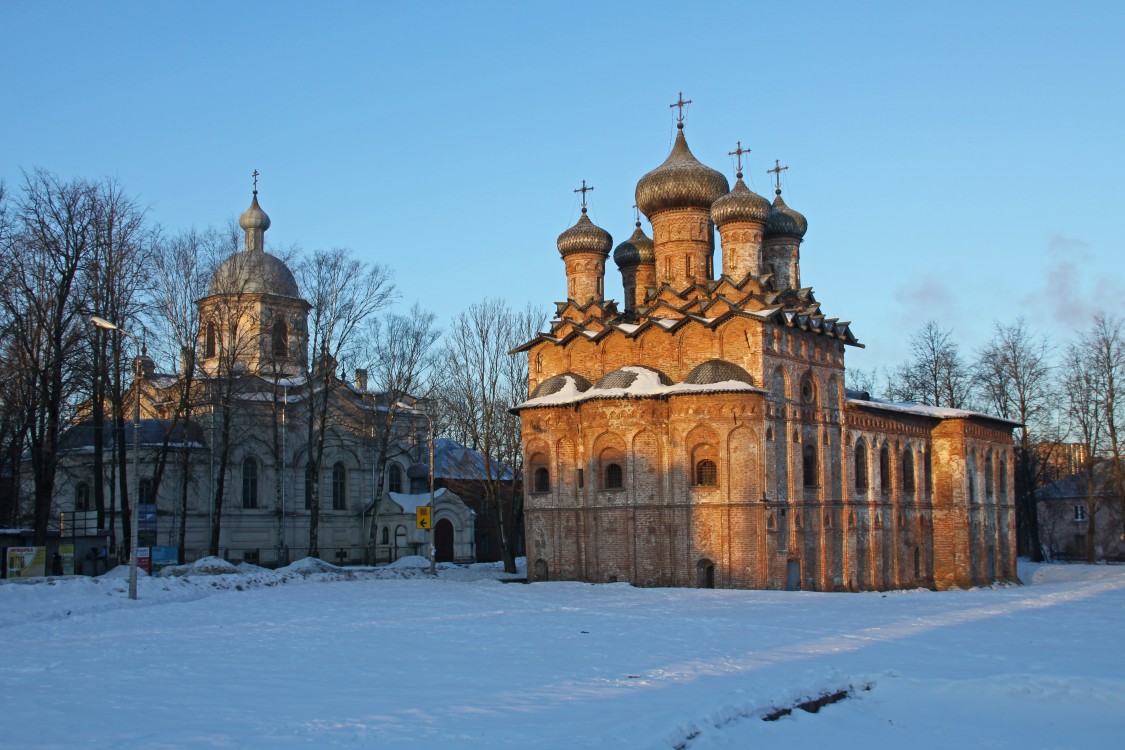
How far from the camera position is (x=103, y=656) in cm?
1558

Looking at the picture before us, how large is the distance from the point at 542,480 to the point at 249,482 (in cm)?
1325

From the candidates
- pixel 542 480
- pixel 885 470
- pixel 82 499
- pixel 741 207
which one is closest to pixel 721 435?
pixel 542 480

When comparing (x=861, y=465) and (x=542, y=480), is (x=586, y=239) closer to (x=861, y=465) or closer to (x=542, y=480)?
(x=542, y=480)

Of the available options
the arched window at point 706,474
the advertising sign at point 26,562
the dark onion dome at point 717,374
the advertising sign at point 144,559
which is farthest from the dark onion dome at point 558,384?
the advertising sign at point 26,562

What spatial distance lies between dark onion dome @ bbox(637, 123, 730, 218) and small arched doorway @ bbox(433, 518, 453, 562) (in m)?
16.1

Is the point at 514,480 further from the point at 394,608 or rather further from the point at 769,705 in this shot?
the point at 769,705

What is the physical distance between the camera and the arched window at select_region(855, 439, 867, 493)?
37219 millimetres

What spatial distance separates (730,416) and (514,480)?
543 inches

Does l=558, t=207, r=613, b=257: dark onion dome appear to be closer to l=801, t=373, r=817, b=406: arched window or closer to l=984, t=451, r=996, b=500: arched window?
l=801, t=373, r=817, b=406: arched window

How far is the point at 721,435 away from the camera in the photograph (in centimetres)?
3222

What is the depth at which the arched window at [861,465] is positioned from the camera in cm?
3722

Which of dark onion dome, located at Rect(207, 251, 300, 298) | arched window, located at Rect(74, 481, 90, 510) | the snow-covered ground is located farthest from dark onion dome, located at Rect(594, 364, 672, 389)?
arched window, located at Rect(74, 481, 90, 510)

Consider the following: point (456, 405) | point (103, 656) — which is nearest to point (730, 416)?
point (456, 405)

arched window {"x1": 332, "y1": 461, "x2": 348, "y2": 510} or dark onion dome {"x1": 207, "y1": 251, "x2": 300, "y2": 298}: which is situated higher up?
dark onion dome {"x1": 207, "y1": 251, "x2": 300, "y2": 298}
